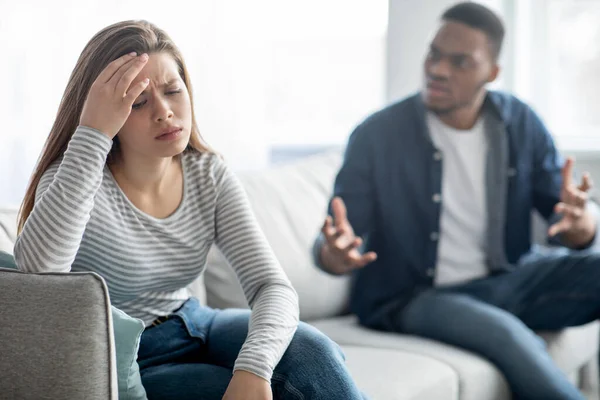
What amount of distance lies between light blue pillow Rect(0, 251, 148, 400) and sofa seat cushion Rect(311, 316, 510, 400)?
0.68 m

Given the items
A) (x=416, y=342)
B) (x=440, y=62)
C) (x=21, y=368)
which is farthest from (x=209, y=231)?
(x=440, y=62)

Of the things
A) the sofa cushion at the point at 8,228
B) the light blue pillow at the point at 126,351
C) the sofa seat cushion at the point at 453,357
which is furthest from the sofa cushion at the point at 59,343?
the sofa seat cushion at the point at 453,357

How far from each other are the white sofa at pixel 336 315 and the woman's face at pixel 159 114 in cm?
34

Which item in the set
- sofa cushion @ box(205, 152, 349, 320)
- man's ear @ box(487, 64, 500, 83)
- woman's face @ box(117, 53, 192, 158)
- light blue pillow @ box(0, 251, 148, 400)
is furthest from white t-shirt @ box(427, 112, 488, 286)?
light blue pillow @ box(0, 251, 148, 400)

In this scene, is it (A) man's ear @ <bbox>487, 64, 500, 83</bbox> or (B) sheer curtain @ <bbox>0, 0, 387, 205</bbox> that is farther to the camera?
(A) man's ear @ <bbox>487, 64, 500, 83</bbox>

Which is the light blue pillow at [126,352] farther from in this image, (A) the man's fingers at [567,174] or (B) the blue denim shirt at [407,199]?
(A) the man's fingers at [567,174]

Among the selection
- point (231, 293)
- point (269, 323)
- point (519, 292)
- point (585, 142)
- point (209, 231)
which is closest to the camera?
point (269, 323)

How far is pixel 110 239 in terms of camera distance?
1.37 meters

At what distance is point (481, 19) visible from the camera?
2318 millimetres

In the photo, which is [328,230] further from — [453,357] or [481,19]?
[481,19]

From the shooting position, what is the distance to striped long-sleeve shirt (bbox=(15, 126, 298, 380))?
1.23m

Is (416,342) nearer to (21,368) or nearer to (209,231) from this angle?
(209,231)

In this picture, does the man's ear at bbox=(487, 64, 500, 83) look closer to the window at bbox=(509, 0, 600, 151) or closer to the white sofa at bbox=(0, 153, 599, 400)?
the white sofa at bbox=(0, 153, 599, 400)

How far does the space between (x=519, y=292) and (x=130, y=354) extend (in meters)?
1.31
